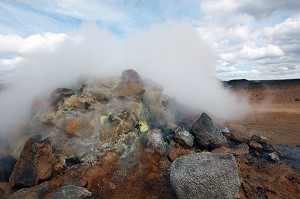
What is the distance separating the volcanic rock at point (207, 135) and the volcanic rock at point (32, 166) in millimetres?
3680

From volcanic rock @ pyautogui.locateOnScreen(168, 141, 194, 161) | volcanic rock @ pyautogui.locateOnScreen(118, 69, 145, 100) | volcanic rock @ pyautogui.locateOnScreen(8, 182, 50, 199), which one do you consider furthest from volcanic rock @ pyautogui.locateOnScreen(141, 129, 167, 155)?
volcanic rock @ pyautogui.locateOnScreen(8, 182, 50, 199)

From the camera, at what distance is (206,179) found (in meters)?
5.23

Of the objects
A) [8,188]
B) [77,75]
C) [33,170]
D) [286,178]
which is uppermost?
[77,75]

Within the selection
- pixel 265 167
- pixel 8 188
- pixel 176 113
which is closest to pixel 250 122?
pixel 176 113

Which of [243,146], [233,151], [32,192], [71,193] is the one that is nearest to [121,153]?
[71,193]

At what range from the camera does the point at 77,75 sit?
9.75 metres

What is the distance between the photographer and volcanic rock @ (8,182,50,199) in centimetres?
590

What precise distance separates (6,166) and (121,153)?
2.72 meters

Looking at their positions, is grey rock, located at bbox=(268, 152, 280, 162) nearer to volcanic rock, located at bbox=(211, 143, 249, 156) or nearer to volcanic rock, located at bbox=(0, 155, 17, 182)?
volcanic rock, located at bbox=(211, 143, 249, 156)

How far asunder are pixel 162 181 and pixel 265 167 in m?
2.60

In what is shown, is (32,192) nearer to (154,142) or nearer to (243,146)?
(154,142)

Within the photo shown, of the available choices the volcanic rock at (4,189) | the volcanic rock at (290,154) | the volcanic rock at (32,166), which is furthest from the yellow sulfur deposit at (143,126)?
the volcanic rock at (290,154)

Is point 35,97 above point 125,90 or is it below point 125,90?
below

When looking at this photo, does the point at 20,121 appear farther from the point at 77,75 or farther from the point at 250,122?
the point at 250,122
